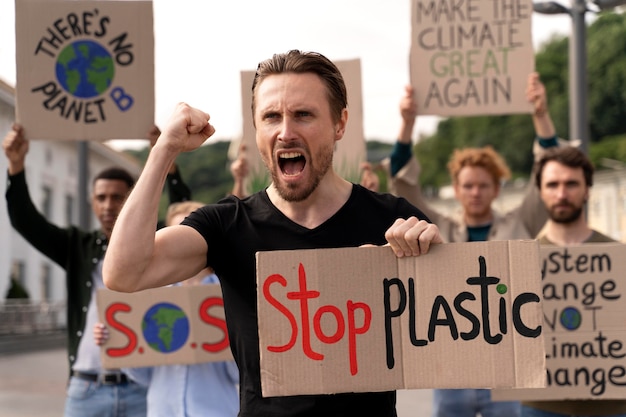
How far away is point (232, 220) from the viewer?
2811mm

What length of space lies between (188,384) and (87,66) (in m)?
1.60

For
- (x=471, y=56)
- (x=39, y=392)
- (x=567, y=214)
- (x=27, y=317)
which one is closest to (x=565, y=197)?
(x=567, y=214)

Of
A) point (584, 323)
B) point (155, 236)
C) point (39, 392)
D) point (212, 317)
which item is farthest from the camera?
point (39, 392)

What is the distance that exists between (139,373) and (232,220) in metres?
2.42

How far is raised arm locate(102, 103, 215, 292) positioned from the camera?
2578 mm

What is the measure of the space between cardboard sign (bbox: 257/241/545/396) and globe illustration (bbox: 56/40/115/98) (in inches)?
109

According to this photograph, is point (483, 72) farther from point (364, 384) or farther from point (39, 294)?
point (39, 294)

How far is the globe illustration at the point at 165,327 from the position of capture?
16.1 ft

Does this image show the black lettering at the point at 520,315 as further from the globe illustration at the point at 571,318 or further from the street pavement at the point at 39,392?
the street pavement at the point at 39,392

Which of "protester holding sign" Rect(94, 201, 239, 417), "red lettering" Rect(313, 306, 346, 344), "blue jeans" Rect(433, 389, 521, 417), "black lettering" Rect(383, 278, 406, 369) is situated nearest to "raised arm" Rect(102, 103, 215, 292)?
"red lettering" Rect(313, 306, 346, 344)

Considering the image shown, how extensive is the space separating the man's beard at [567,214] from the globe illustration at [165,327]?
171 centimetres

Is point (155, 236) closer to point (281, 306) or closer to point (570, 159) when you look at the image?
point (281, 306)

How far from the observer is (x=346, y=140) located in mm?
5996

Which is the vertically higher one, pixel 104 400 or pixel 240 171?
pixel 240 171
